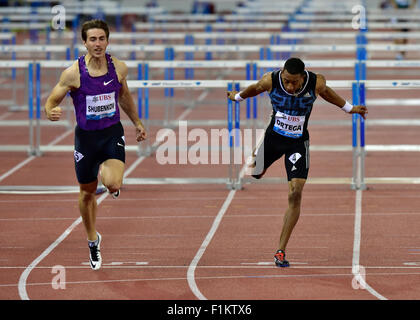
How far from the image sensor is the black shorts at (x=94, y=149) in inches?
337

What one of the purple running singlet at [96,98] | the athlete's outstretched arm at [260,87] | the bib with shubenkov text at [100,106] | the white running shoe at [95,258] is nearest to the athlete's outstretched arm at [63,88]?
the purple running singlet at [96,98]

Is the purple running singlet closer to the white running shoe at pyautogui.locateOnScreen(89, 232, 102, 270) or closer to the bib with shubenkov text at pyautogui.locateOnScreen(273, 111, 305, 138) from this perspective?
the white running shoe at pyautogui.locateOnScreen(89, 232, 102, 270)

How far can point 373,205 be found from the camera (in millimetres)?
11617

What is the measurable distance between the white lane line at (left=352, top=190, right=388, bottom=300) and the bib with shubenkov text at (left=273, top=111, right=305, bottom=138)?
3.90ft

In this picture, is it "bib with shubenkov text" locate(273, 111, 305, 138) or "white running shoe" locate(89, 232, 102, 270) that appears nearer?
"white running shoe" locate(89, 232, 102, 270)

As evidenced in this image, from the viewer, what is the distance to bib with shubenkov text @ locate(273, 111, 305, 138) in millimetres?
8805

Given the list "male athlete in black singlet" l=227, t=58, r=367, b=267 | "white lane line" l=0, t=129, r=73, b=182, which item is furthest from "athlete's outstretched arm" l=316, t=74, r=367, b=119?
"white lane line" l=0, t=129, r=73, b=182

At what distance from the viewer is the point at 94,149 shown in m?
8.59

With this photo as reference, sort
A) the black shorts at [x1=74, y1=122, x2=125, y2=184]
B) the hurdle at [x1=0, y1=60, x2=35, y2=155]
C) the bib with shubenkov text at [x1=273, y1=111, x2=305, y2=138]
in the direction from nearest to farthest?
the black shorts at [x1=74, y1=122, x2=125, y2=184]
the bib with shubenkov text at [x1=273, y1=111, x2=305, y2=138]
the hurdle at [x1=0, y1=60, x2=35, y2=155]

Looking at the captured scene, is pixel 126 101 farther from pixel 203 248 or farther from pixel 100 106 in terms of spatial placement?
pixel 203 248

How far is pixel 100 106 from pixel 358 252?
2663 mm

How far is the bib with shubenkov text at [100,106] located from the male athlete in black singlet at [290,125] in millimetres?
1218

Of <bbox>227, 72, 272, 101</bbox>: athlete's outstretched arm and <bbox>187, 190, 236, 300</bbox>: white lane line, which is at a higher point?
<bbox>227, 72, 272, 101</bbox>: athlete's outstretched arm

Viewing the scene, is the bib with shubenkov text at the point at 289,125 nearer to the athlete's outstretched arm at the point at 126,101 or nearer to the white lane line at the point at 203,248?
the athlete's outstretched arm at the point at 126,101
